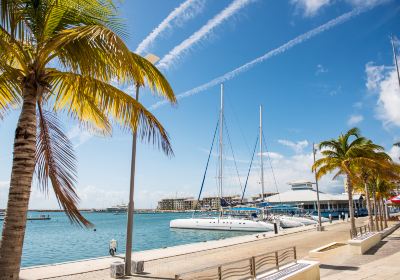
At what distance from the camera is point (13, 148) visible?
4969mm

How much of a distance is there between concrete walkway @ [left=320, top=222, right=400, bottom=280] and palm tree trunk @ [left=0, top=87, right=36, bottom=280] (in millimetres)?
10580

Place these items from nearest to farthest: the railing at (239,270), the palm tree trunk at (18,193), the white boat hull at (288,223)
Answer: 1. the palm tree trunk at (18,193)
2. the railing at (239,270)
3. the white boat hull at (288,223)

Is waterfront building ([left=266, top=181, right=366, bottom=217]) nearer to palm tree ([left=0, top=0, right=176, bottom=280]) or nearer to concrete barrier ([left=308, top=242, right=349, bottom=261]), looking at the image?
concrete barrier ([left=308, top=242, right=349, bottom=261])

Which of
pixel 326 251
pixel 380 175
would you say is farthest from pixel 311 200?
pixel 326 251

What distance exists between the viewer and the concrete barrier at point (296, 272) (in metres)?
9.22

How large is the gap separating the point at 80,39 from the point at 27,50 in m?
1.32

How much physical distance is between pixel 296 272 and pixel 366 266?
5.50 meters

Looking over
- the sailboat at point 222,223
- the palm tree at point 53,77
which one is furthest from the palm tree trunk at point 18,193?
the sailboat at point 222,223

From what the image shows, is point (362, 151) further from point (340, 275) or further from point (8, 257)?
point (8, 257)

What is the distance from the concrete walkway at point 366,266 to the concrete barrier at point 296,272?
1080mm

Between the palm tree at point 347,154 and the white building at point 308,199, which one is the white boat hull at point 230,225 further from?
the white building at point 308,199

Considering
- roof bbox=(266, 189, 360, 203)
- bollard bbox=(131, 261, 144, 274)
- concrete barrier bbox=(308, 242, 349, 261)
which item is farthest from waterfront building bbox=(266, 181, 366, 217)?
bollard bbox=(131, 261, 144, 274)

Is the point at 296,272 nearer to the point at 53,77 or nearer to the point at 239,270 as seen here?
the point at 239,270

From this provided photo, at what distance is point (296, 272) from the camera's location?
9.74m
